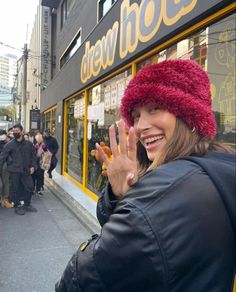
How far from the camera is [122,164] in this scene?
1229 millimetres

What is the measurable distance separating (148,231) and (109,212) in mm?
507

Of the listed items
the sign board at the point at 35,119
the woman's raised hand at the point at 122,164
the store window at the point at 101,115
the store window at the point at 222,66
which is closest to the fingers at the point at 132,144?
the woman's raised hand at the point at 122,164

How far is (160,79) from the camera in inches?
46.1

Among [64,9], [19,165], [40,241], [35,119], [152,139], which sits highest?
[64,9]

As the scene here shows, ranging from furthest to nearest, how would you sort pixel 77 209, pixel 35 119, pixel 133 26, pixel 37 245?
pixel 35 119 → pixel 77 209 → pixel 133 26 → pixel 37 245

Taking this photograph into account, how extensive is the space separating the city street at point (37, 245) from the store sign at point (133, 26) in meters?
3.15

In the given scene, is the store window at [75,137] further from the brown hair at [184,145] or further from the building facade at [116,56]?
the brown hair at [184,145]

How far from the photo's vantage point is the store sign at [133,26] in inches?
140

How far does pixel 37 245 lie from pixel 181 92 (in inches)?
159

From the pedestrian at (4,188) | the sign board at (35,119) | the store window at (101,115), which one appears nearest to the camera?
the store window at (101,115)


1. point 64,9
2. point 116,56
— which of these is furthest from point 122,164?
point 64,9

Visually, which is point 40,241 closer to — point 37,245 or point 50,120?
point 37,245

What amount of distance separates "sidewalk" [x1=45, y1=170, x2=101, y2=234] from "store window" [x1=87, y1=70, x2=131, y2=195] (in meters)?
0.38

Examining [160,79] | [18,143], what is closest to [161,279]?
[160,79]
